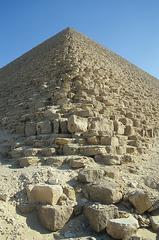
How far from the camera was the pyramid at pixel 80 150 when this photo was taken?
6.29 meters

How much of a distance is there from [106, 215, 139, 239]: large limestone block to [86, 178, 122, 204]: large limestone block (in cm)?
71

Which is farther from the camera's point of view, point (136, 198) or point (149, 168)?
point (149, 168)

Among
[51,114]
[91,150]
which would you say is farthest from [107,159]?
[51,114]

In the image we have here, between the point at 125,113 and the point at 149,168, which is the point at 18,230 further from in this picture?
the point at 125,113

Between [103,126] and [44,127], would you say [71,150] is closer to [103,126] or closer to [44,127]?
[44,127]

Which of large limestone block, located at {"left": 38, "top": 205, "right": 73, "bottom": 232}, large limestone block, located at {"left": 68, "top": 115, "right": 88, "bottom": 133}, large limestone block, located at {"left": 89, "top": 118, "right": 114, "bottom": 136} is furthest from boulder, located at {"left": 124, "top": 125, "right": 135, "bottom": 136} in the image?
large limestone block, located at {"left": 38, "top": 205, "right": 73, "bottom": 232}

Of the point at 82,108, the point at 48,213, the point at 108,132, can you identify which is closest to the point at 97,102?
the point at 82,108

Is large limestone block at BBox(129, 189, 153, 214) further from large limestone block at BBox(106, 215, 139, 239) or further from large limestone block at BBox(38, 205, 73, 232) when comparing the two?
large limestone block at BBox(38, 205, 73, 232)

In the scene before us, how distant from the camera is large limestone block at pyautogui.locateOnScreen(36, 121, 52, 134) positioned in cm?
923

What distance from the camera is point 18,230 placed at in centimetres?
579

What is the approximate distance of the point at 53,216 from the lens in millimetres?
6000

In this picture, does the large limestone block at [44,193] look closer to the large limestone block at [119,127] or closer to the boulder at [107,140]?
the boulder at [107,140]

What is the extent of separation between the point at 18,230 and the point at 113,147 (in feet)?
11.7

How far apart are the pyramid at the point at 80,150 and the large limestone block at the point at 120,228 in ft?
0.05
